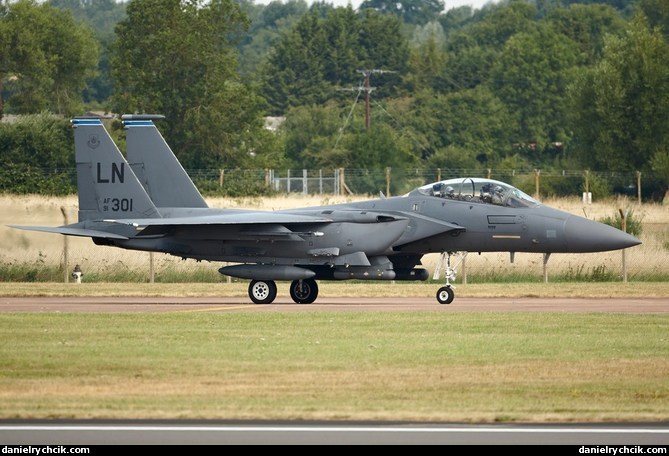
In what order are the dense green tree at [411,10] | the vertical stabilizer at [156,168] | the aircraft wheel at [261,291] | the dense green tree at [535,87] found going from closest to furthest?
the aircraft wheel at [261,291] → the vertical stabilizer at [156,168] → the dense green tree at [535,87] → the dense green tree at [411,10]

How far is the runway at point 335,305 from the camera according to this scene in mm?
23562

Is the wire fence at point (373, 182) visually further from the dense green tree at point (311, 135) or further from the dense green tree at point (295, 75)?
the dense green tree at point (295, 75)

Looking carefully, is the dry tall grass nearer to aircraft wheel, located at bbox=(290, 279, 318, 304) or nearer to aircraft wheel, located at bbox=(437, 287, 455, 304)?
aircraft wheel, located at bbox=(290, 279, 318, 304)

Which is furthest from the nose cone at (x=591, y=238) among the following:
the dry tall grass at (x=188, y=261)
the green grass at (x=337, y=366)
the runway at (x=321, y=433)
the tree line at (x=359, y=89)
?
the tree line at (x=359, y=89)

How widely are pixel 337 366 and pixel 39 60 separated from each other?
2316 inches

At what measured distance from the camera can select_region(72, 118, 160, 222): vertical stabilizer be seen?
26.2 metres

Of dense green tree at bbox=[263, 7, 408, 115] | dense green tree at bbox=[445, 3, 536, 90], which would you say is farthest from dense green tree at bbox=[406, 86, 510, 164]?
dense green tree at bbox=[263, 7, 408, 115]

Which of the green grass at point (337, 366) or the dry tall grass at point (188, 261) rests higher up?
the dry tall grass at point (188, 261)

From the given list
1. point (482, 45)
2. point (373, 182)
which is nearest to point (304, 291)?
point (373, 182)

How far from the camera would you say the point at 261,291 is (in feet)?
84.3

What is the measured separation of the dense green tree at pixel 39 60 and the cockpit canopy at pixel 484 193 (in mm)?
→ 48587

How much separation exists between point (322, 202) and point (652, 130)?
2192 cm

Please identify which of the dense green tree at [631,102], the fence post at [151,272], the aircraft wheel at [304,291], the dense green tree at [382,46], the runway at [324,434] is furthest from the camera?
the dense green tree at [382,46]

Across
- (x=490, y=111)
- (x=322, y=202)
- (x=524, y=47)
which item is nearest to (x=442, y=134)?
(x=490, y=111)
